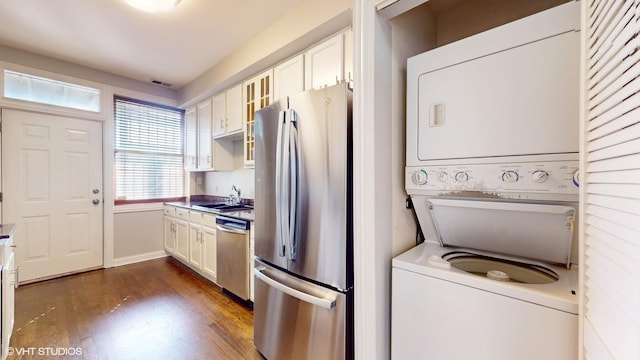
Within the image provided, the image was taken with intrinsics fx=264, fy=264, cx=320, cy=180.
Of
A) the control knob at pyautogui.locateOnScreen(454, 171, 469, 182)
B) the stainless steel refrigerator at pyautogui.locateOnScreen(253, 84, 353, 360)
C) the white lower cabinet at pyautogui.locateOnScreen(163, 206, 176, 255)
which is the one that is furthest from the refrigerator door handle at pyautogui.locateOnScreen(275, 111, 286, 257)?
the white lower cabinet at pyautogui.locateOnScreen(163, 206, 176, 255)

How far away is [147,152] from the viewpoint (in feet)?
12.8

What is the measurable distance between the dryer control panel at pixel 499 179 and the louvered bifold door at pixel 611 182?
29cm

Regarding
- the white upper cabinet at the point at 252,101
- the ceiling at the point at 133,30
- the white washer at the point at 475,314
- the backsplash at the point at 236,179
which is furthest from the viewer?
the backsplash at the point at 236,179

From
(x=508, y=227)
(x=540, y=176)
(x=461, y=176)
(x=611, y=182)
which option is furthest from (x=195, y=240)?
(x=611, y=182)

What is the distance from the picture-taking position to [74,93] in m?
3.33

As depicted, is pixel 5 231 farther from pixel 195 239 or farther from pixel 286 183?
pixel 286 183

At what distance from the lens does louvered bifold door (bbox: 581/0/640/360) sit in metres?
0.54

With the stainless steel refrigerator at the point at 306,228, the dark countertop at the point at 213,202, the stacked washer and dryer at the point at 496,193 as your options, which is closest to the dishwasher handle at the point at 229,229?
the dark countertop at the point at 213,202

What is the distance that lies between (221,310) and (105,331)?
2.81 ft

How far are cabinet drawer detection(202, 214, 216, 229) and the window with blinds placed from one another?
5.05 feet

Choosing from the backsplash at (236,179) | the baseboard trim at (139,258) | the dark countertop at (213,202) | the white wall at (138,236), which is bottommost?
the baseboard trim at (139,258)

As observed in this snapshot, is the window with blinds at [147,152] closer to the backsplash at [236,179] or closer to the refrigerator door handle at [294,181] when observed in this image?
the backsplash at [236,179]

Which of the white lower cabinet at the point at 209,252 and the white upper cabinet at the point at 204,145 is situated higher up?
the white upper cabinet at the point at 204,145

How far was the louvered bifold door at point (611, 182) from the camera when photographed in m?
0.54
